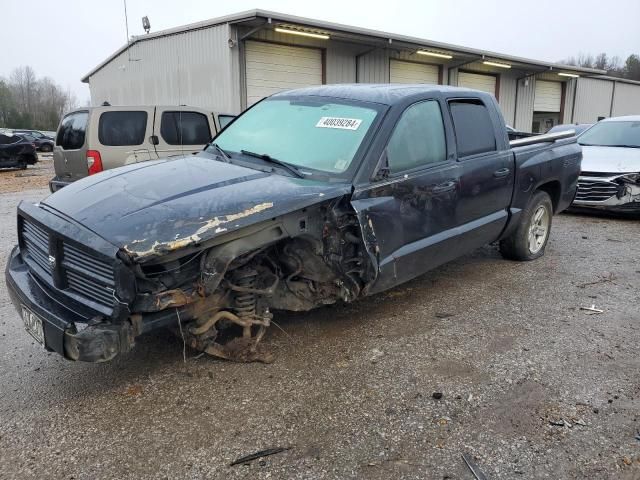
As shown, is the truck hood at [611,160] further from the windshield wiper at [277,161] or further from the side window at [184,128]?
the windshield wiper at [277,161]

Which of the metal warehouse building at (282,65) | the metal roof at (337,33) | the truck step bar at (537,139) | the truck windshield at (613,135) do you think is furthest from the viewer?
the metal warehouse building at (282,65)

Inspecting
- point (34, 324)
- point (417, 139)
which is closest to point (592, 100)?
point (417, 139)

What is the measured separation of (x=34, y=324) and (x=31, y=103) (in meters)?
89.0

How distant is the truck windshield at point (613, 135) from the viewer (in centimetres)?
905

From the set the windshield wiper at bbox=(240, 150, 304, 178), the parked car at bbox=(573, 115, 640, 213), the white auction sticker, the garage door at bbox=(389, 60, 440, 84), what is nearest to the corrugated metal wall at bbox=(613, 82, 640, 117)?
the garage door at bbox=(389, 60, 440, 84)

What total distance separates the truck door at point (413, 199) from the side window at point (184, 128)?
529 cm

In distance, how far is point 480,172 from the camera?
4.55 metres

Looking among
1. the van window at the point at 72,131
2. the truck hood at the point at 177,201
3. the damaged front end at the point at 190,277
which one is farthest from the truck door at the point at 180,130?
the damaged front end at the point at 190,277

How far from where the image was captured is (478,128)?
4.75 metres

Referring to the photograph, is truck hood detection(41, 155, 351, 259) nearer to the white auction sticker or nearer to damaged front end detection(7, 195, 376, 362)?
damaged front end detection(7, 195, 376, 362)

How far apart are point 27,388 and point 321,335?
6.46ft

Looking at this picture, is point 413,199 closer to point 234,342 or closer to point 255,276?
point 255,276

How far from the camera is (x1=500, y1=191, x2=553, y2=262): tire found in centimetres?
555

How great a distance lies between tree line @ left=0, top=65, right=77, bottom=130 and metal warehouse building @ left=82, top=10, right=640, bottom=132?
33.0 m
